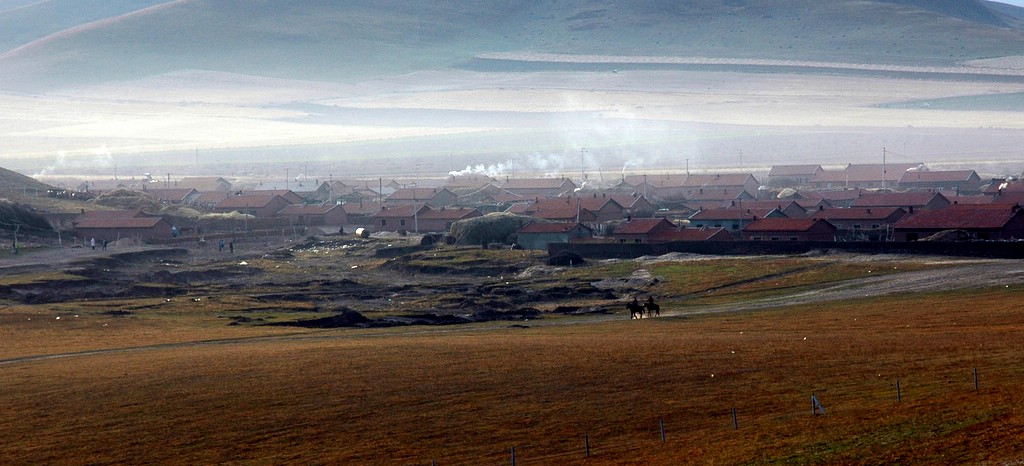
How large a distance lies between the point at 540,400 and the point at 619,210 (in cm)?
7082

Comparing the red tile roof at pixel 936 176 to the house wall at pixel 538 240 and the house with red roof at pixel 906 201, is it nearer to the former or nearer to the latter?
the house with red roof at pixel 906 201

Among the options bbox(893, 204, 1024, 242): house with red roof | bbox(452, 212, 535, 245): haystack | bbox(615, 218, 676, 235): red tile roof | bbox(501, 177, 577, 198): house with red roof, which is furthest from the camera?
bbox(501, 177, 577, 198): house with red roof

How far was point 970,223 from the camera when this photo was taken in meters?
67.1

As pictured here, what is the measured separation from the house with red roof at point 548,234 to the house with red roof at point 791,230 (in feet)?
34.7

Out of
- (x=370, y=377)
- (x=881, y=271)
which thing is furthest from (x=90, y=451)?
(x=881, y=271)

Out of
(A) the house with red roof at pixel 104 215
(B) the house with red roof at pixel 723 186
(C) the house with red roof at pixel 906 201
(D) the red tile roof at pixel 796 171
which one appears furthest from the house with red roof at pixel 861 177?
(A) the house with red roof at pixel 104 215

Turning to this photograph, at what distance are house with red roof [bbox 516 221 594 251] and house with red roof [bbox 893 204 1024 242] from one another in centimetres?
1887

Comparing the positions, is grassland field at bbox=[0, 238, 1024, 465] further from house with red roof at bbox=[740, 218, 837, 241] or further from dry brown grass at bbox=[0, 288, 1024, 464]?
house with red roof at bbox=[740, 218, 837, 241]

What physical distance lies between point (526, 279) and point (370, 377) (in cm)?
3583

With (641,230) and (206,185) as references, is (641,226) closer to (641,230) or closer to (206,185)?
(641,230)

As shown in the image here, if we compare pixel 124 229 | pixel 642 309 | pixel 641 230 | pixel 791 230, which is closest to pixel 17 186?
pixel 124 229

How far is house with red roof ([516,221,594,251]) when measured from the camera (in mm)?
79625

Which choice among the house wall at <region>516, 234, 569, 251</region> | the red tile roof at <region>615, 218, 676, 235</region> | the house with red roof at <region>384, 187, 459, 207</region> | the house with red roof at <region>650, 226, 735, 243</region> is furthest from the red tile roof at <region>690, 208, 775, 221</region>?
the house with red roof at <region>384, 187, 459, 207</region>

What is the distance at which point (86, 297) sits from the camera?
196 feet
